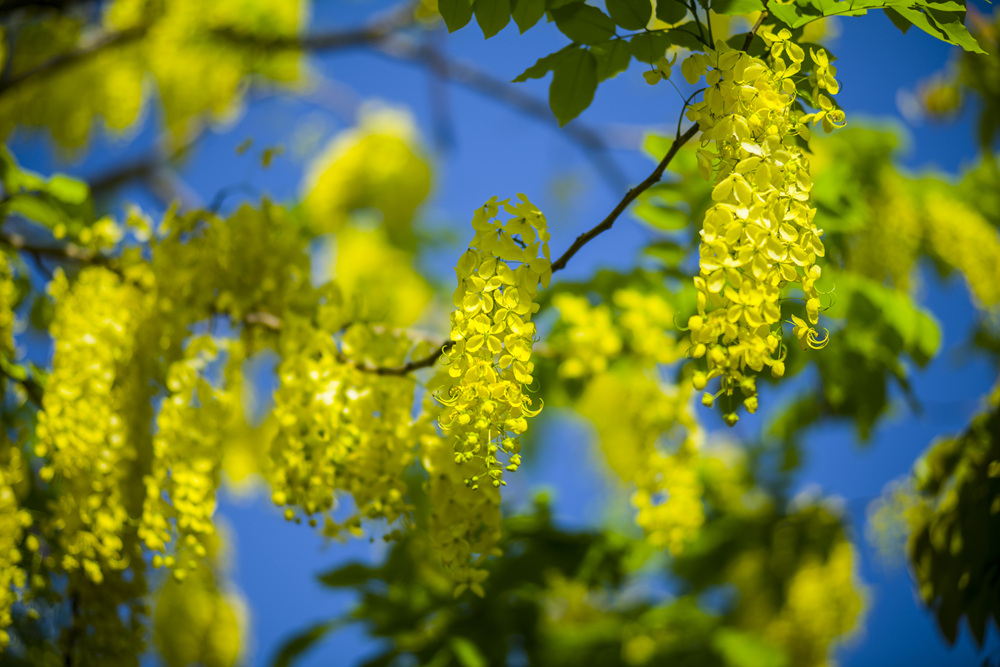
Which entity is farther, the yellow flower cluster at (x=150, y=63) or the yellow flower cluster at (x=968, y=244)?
the yellow flower cluster at (x=150, y=63)

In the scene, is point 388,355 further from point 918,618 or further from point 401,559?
point 918,618

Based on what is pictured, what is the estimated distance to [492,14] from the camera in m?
1.01

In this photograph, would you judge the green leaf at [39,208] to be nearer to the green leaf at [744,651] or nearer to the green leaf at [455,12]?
the green leaf at [455,12]

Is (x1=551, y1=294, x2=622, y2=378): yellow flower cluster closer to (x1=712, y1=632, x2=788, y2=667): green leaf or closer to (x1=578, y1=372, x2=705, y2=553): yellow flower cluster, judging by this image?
(x1=578, y1=372, x2=705, y2=553): yellow flower cluster

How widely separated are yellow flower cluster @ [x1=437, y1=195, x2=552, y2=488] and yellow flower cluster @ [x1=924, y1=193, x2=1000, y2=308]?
220 centimetres

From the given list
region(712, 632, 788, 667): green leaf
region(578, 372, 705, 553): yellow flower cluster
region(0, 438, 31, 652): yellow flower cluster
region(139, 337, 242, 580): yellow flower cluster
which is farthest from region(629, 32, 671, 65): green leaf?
Answer: region(712, 632, 788, 667): green leaf

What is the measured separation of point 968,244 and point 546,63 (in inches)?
83.3

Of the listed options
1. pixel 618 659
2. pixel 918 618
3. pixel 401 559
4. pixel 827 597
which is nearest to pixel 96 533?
pixel 401 559

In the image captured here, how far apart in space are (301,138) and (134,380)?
348 cm

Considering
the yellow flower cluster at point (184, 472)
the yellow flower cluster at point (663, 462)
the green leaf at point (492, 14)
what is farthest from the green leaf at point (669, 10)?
the yellow flower cluster at point (184, 472)

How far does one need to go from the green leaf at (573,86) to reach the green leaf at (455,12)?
0.18 metres

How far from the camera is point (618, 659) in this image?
1976mm

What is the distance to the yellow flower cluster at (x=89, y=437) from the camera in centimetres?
132

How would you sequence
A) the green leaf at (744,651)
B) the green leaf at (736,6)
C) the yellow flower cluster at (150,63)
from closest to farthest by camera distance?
the green leaf at (736,6), the green leaf at (744,651), the yellow flower cluster at (150,63)
